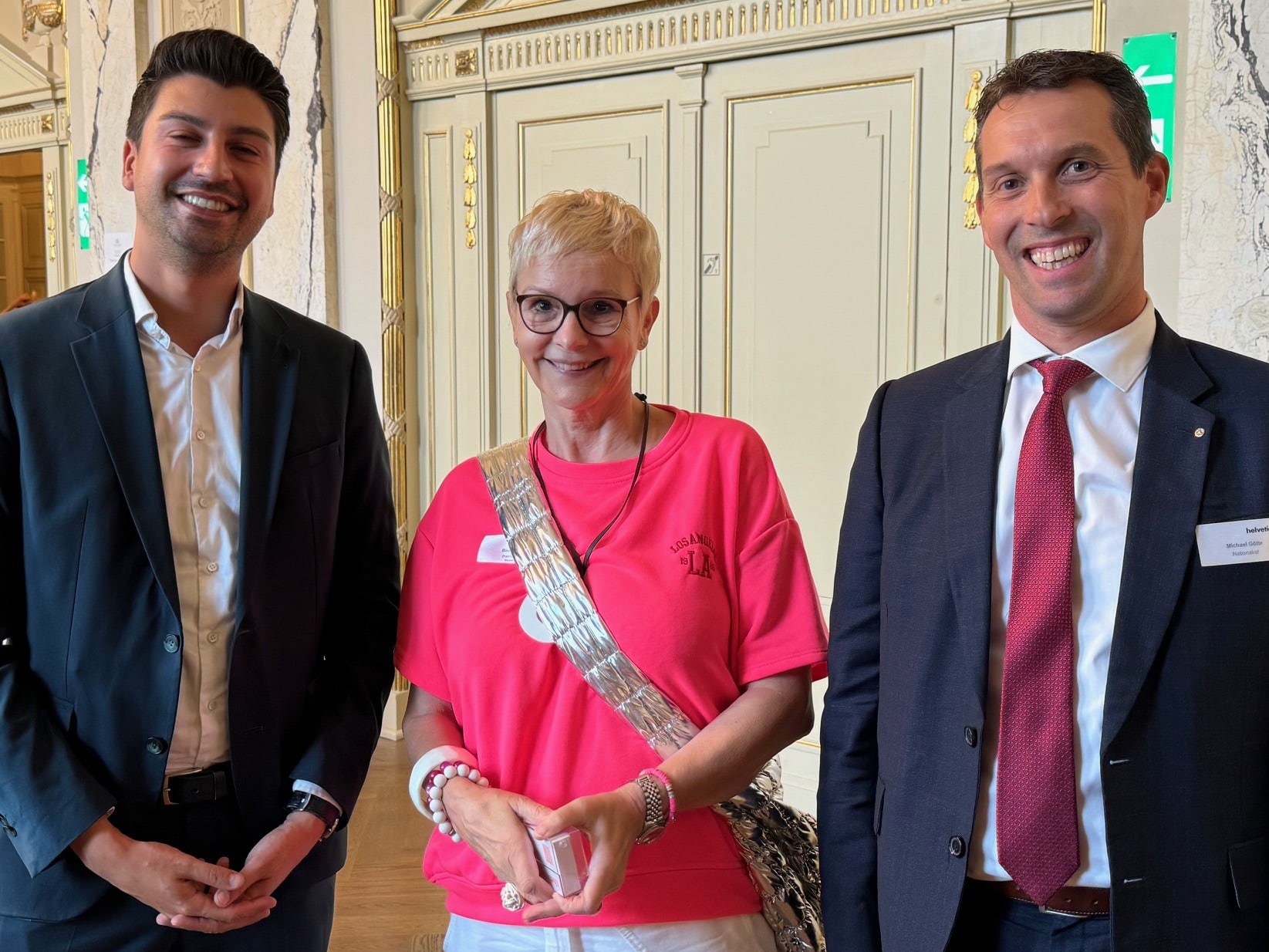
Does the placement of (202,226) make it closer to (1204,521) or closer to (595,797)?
(595,797)

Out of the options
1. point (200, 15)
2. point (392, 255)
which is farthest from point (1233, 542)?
point (200, 15)

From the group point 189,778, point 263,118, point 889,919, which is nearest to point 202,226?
point 263,118

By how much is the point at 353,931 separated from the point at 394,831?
800 mm

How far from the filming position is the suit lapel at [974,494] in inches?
57.5

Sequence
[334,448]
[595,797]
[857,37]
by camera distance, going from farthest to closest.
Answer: [857,37] < [334,448] < [595,797]

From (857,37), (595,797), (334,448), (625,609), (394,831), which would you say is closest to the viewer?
(595,797)

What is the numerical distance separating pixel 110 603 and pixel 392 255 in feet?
12.4

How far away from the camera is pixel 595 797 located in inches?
59.4

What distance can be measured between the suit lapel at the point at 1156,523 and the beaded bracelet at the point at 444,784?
82 centimetres

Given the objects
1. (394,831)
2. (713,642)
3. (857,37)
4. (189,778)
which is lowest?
(394,831)

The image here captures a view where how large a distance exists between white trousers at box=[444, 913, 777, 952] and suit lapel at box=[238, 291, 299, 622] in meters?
0.60

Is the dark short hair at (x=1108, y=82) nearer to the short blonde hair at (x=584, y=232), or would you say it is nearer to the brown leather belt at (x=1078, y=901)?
the short blonde hair at (x=584, y=232)

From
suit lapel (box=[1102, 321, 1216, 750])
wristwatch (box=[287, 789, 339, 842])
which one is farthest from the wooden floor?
suit lapel (box=[1102, 321, 1216, 750])

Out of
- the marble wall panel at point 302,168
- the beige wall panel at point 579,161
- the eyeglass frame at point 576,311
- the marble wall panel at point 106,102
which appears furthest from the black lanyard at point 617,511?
the marble wall panel at point 106,102
